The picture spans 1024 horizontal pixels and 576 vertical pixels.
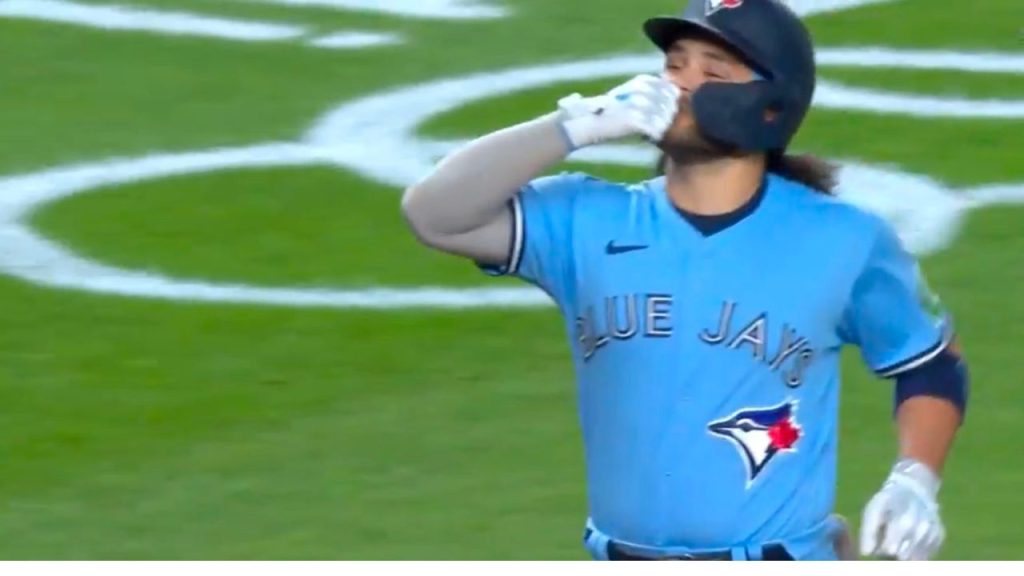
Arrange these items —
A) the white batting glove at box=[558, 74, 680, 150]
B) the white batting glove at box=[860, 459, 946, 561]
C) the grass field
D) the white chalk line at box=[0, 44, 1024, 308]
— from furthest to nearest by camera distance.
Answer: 1. the white chalk line at box=[0, 44, 1024, 308]
2. the grass field
3. the white batting glove at box=[558, 74, 680, 150]
4. the white batting glove at box=[860, 459, 946, 561]

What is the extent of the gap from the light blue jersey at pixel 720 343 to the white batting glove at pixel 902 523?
212 millimetres

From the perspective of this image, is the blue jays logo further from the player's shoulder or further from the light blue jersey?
the player's shoulder

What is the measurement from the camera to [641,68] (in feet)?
42.2

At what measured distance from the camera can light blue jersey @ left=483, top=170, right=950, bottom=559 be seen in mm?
4547

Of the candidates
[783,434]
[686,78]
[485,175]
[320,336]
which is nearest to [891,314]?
[783,434]

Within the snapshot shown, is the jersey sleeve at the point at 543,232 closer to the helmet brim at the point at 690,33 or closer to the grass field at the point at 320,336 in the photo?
the helmet brim at the point at 690,33

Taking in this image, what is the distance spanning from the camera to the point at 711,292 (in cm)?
455

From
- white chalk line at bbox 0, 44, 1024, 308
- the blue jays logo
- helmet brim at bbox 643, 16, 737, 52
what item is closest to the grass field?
white chalk line at bbox 0, 44, 1024, 308

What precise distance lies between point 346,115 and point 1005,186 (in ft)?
10.4

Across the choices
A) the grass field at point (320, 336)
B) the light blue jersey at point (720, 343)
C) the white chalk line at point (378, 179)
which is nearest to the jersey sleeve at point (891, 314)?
the light blue jersey at point (720, 343)

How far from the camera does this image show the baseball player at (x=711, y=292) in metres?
4.55

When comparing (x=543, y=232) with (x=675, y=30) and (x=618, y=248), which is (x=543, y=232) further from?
(x=675, y=30)
